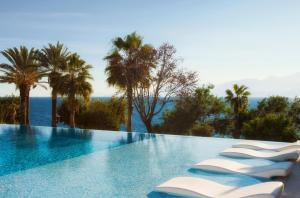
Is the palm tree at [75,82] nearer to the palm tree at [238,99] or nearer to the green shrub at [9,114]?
the green shrub at [9,114]

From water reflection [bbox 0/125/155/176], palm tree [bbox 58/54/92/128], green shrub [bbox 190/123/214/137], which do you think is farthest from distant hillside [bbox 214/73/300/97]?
water reflection [bbox 0/125/155/176]

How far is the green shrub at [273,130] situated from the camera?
1894cm

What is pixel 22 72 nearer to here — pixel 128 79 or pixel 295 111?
pixel 128 79

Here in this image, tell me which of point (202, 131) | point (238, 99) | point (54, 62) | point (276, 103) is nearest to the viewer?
point (54, 62)

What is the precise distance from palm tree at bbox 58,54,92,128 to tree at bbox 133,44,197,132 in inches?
117

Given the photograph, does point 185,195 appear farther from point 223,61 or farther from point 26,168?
point 223,61

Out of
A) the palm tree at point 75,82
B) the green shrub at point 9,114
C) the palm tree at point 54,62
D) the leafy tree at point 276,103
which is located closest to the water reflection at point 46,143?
the palm tree at point 54,62

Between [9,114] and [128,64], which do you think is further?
[9,114]

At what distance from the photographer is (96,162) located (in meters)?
10.3

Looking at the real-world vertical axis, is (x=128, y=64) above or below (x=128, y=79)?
above

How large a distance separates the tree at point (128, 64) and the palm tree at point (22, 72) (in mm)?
4520

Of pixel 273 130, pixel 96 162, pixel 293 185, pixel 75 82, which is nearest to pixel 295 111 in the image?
pixel 273 130

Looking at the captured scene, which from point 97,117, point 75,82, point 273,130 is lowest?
point 273,130

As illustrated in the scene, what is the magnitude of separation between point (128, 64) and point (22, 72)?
21.8 ft
